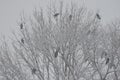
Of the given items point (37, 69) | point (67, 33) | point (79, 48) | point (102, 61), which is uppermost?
point (67, 33)

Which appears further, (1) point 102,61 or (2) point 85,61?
(1) point 102,61

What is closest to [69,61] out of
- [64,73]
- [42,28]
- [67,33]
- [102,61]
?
[64,73]

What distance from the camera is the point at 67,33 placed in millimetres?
9383

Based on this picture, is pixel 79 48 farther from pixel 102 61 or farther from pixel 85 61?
pixel 102 61

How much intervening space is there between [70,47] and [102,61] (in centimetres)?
336

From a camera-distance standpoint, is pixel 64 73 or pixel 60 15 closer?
pixel 64 73

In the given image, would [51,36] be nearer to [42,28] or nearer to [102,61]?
[42,28]

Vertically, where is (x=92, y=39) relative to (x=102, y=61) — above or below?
above

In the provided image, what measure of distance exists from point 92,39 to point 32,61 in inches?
107

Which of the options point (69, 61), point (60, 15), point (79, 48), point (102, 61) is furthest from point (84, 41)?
point (102, 61)

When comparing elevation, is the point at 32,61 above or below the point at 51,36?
below

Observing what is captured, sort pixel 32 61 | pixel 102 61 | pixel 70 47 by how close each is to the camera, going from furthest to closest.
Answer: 1. pixel 102 61
2. pixel 32 61
3. pixel 70 47

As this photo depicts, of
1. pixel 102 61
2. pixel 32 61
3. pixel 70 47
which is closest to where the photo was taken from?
pixel 70 47

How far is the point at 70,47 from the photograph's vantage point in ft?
30.6
